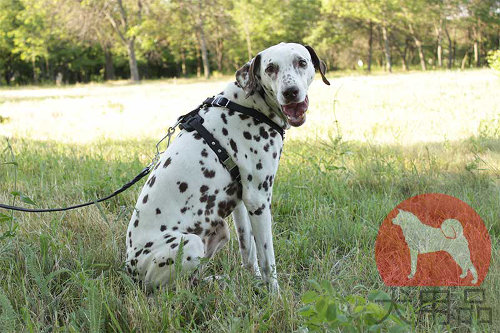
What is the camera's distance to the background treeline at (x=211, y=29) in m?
43.0

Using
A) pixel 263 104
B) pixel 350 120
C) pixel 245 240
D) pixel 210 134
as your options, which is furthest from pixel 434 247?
pixel 350 120

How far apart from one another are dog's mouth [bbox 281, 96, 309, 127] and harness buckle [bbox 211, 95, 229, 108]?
1.60ft

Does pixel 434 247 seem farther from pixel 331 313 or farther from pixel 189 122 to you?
pixel 189 122

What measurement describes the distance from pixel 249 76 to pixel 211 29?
52517 mm

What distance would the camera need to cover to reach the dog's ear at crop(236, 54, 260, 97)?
10.6 ft

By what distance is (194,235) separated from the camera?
2984 mm

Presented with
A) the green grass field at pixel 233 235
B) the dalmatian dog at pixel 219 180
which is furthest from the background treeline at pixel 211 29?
the dalmatian dog at pixel 219 180

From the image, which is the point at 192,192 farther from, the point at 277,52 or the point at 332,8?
the point at 332,8

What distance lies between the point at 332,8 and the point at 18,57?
42.0 meters

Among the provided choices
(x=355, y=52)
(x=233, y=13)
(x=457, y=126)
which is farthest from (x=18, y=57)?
(x=457, y=126)

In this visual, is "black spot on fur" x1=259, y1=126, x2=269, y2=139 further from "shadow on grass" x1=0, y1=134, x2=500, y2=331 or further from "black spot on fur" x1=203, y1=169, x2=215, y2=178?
"shadow on grass" x1=0, y1=134, x2=500, y2=331

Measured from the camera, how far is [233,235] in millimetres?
4066

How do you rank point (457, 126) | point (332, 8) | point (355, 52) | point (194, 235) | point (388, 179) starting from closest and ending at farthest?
point (194, 235), point (388, 179), point (457, 126), point (332, 8), point (355, 52)

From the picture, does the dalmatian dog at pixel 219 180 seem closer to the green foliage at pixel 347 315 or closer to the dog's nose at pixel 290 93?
the dog's nose at pixel 290 93
